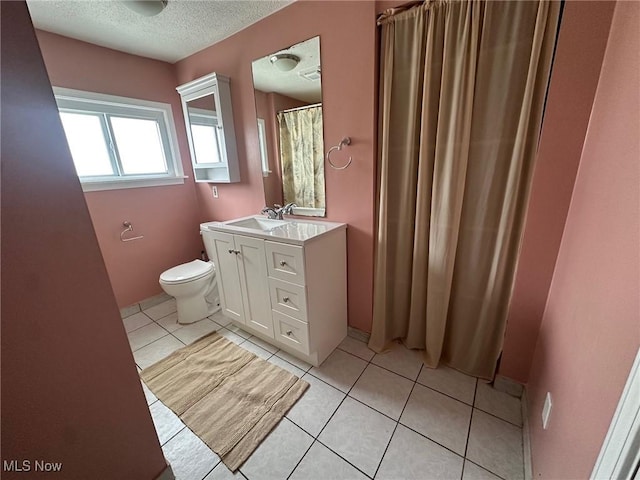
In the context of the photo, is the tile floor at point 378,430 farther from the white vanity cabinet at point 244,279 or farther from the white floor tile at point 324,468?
the white vanity cabinet at point 244,279

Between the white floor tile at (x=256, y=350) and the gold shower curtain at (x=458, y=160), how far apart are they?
886mm

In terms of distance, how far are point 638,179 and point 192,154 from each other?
2.85 meters

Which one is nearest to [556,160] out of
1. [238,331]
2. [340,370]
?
[340,370]

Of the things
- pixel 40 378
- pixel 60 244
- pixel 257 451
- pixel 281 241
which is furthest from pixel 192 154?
pixel 257 451

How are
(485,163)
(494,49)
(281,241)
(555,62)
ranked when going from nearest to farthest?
(555,62), (494,49), (485,163), (281,241)

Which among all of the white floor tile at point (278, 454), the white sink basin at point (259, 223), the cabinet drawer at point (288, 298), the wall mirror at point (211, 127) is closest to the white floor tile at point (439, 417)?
the white floor tile at point (278, 454)

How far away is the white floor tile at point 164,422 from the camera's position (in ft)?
4.19

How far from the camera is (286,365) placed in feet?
5.58

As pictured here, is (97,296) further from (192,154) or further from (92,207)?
(192,154)

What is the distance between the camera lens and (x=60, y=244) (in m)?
0.72

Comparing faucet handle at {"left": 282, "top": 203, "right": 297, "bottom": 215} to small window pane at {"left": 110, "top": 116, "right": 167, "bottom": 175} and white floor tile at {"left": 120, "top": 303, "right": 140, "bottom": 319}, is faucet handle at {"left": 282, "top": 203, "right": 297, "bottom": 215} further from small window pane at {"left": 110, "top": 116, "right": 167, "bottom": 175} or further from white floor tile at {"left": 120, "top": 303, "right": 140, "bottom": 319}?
white floor tile at {"left": 120, "top": 303, "right": 140, "bottom": 319}

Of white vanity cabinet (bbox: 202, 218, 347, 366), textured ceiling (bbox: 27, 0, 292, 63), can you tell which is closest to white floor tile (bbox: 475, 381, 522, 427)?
white vanity cabinet (bbox: 202, 218, 347, 366)

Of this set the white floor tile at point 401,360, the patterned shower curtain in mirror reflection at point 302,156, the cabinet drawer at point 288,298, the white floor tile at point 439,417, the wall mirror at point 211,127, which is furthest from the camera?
the wall mirror at point 211,127

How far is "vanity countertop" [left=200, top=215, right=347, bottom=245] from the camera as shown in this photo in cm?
146
